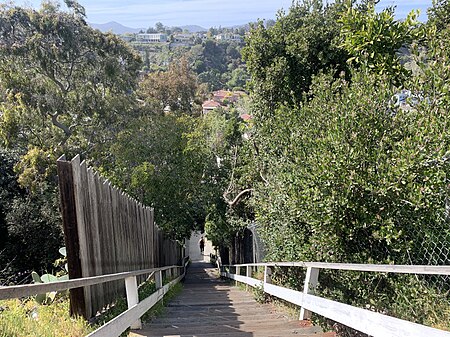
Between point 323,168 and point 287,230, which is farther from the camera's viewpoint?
point 287,230

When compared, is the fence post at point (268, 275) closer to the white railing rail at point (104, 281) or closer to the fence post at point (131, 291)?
the white railing rail at point (104, 281)

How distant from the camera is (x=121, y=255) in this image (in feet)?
21.3

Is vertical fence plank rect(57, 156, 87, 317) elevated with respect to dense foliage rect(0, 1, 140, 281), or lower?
lower

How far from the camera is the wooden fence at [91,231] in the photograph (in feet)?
14.5

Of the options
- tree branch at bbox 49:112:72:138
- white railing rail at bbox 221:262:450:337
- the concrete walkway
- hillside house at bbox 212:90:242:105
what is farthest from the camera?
hillside house at bbox 212:90:242:105

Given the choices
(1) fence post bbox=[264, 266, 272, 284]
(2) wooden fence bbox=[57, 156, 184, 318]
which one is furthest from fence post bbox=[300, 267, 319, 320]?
(1) fence post bbox=[264, 266, 272, 284]

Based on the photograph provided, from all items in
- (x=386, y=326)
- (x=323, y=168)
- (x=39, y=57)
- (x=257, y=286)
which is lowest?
(x=257, y=286)

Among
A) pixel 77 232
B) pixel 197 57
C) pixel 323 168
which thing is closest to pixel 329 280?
pixel 323 168

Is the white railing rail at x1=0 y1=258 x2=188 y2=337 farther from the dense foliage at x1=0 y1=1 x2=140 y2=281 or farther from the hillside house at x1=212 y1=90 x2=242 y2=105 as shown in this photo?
the hillside house at x1=212 y1=90 x2=242 y2=105

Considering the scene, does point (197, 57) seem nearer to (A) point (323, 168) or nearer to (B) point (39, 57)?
(B) point (39, 57)

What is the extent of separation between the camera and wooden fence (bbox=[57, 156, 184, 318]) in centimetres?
443

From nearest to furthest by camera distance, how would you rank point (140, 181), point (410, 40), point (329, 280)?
point (329, 280) → point (410, 40) → point (140, 181)

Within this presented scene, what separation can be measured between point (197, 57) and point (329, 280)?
368ft

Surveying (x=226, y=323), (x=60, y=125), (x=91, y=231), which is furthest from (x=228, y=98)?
(x=91, y=231)
